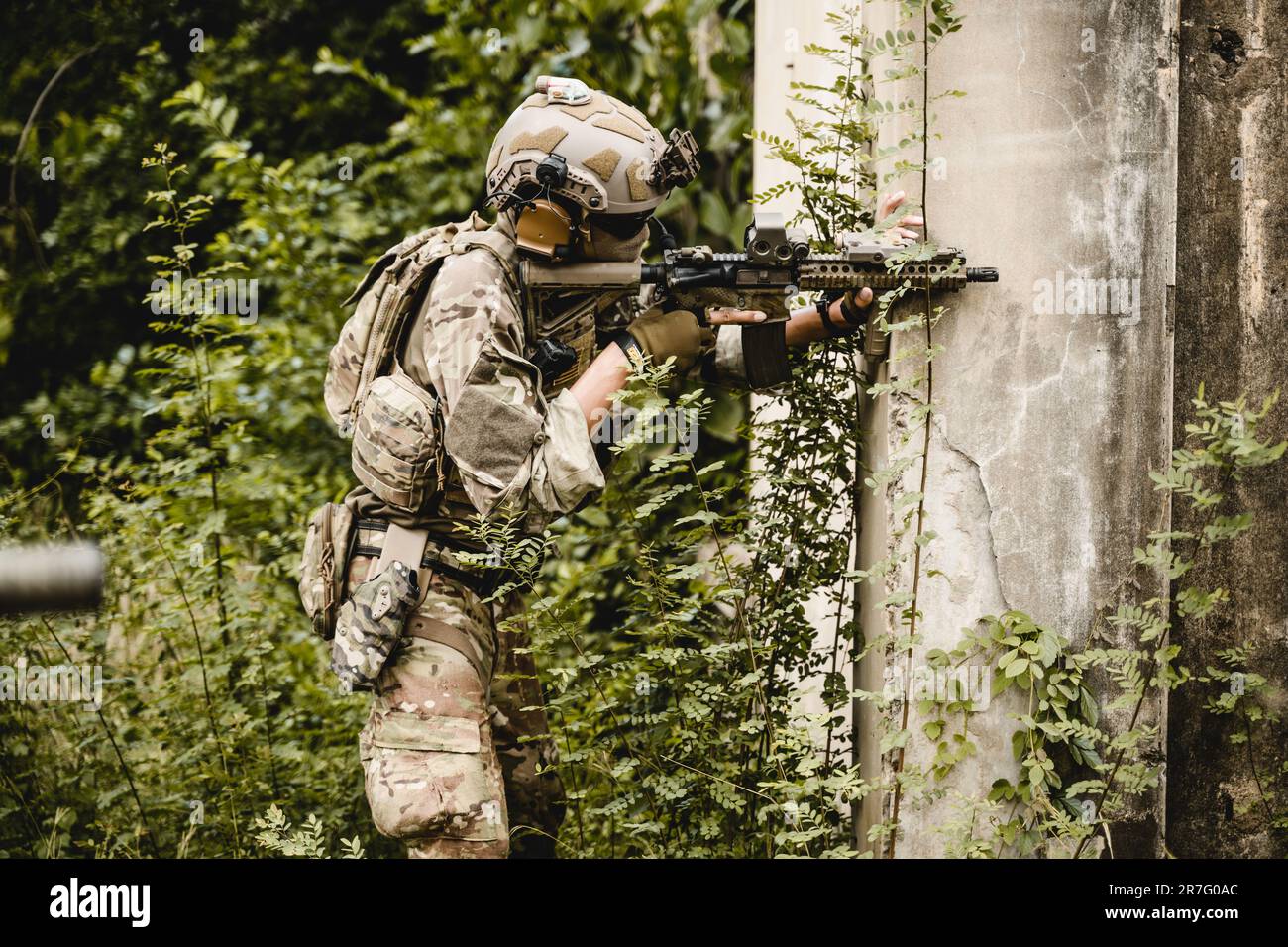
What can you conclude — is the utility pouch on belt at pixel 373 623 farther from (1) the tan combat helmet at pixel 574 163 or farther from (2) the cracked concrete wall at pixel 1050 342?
(2) the cracked concrete wall at pixel 1050 342

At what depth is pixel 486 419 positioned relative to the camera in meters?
2.98

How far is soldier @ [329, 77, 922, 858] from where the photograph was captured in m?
3.02

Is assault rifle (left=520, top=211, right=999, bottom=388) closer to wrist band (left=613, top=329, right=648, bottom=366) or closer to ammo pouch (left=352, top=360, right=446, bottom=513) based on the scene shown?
wrist band (left=613, top=329, right=648, bottom=366)

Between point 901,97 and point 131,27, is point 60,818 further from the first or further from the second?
point 131,27

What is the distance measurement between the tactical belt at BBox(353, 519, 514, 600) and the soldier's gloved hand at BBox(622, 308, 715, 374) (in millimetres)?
730

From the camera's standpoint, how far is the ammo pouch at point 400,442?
3.08 m

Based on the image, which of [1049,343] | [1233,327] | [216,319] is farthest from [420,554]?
[1233,327]

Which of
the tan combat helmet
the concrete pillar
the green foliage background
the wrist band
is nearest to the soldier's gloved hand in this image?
the wrist band

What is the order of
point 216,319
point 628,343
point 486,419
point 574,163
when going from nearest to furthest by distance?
point 486,419 < point 574,163 < point 628,343 < point 216,319

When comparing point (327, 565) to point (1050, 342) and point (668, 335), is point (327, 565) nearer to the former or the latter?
point (668, 335)

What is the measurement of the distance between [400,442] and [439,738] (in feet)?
2.46

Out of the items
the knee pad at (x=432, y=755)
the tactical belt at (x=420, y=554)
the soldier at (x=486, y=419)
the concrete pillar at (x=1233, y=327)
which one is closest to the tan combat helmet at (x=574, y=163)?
the soldier at (x=486, y=419)

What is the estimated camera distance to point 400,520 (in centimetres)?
326

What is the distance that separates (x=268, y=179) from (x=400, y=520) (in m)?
2.97
